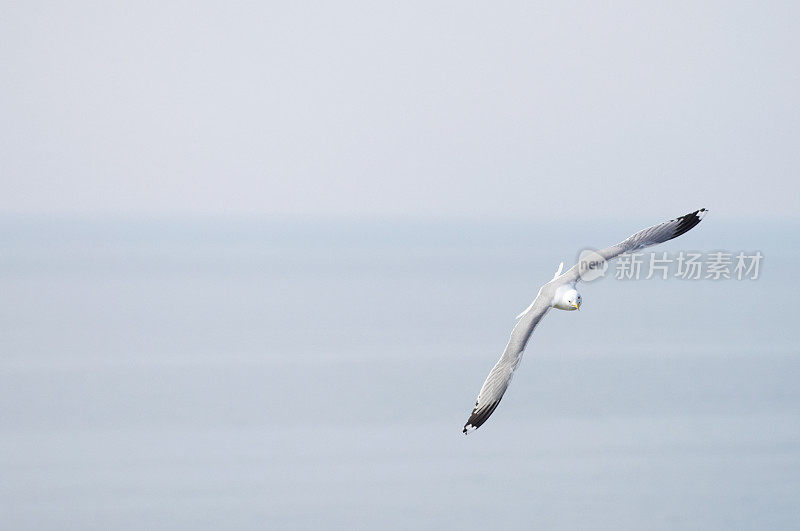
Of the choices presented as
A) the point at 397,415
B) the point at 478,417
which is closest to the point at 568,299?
the point at 478,417

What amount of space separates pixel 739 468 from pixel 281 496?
8208mm

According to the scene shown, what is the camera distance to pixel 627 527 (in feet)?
62.8

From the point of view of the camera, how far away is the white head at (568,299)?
31.7ft

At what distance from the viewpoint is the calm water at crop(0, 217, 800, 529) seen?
20.0 m

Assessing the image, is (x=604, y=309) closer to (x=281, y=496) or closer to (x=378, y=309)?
(x=378, y=309)

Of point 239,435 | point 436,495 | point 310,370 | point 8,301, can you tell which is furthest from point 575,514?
point 8,301

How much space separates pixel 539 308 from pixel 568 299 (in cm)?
31

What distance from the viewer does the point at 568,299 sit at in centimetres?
968

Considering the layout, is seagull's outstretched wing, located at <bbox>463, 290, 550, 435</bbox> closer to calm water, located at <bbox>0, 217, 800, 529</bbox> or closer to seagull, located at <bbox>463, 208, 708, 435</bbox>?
seagull, located at <bbox>463, 208, 708, 435</bbox>

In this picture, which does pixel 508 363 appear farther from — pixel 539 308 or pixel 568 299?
pixel 568 299

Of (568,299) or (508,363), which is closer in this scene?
(568,299)

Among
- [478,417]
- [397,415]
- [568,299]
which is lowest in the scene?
[478,417]

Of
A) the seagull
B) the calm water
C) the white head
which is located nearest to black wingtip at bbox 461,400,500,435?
the seagull

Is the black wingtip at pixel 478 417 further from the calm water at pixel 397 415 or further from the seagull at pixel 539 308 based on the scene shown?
the calm water at pixel 397 415
